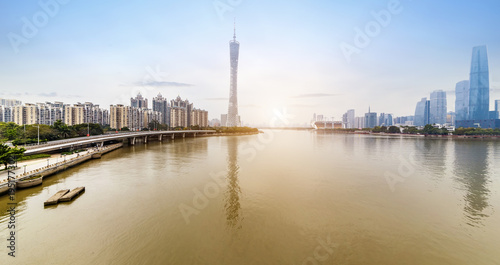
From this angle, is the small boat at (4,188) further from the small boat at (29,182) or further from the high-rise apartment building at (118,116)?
the high-rise apartment building at (118,116)

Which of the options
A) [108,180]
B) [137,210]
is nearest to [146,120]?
[108,180]

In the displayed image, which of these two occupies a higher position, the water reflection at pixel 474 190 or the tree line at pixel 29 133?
the tree line at pixel 29 133

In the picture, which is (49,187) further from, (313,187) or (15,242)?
(313,187)

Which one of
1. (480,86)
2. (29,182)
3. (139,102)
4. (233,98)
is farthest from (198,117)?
(480,86)

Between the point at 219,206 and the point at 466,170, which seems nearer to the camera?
the point at 219,206

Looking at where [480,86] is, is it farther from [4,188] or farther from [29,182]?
[4,188]

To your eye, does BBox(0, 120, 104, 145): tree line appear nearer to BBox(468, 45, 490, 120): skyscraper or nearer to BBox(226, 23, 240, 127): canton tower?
BBox(226, 23, 240, 127): canton tower

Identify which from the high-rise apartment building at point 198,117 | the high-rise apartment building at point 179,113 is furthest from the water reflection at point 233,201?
the high-rise apartment building at point 198,117
